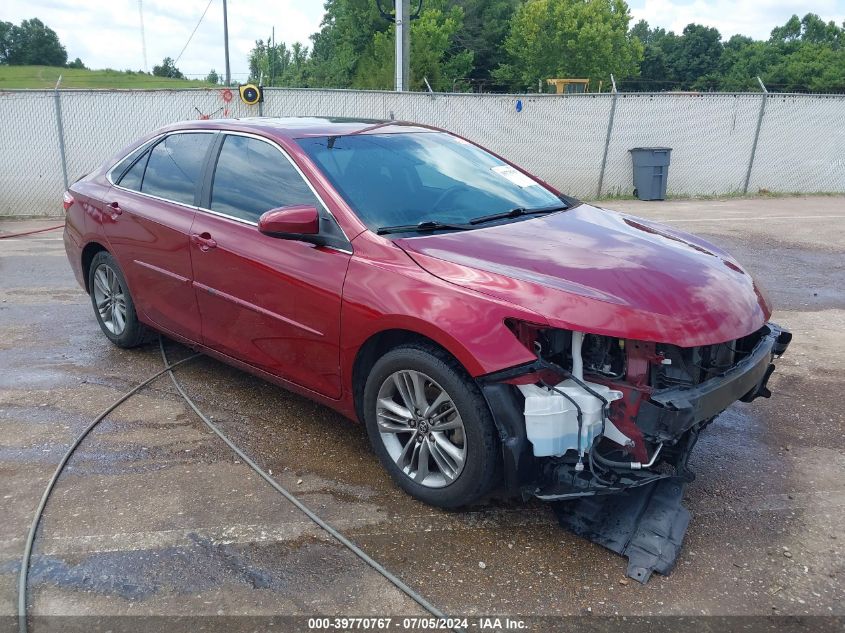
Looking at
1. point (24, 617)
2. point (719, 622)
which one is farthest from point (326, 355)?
point (719, 622)

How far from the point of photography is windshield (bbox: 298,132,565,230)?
148 inches

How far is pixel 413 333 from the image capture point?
3.30m

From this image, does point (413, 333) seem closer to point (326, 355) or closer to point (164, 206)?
point (326, 355)

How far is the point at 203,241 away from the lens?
426 cm

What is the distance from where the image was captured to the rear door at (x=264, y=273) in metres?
3.63

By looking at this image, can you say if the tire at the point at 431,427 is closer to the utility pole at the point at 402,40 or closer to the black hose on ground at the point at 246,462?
the black hose on ground at the point at 246,462

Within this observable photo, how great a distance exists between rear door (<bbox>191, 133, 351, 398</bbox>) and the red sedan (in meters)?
0.01

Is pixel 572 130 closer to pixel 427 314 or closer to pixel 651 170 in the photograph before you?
Result: pixel 651 170

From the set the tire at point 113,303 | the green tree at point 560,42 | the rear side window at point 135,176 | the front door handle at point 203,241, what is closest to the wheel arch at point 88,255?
the tire at point 113,303

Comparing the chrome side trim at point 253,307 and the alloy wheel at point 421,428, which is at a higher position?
the chrome side trim at point 253,307

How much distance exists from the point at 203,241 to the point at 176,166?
0.80m

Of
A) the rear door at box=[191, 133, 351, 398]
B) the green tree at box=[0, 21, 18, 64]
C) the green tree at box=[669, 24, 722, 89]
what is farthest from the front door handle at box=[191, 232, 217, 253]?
the green tree at box=[0, 21, 18, 64]

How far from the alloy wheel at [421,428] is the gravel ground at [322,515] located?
193 millimetres

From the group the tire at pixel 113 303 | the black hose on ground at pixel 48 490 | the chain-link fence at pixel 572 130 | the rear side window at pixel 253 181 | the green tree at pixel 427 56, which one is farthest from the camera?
the green tree at pixel 427 56
